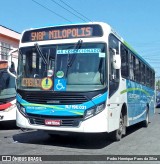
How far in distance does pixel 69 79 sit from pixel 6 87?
5.58 metres

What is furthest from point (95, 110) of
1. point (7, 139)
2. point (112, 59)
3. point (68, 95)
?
point (7, 139)

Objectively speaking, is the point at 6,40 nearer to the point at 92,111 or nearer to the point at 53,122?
the point at 53,122

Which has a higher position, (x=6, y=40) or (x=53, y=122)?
(x=6, y=40)

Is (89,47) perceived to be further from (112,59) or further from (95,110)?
(95,110)

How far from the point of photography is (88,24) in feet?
30.3

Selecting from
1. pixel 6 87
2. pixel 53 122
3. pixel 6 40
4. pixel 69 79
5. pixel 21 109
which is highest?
pixel 6 40

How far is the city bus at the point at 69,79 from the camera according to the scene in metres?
→ 8.62

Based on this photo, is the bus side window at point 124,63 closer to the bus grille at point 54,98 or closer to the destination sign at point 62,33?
the destination sign at point 62,33

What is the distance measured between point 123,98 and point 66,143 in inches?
87.6

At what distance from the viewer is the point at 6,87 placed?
13.7m

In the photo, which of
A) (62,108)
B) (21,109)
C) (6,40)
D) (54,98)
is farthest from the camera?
(6,40)

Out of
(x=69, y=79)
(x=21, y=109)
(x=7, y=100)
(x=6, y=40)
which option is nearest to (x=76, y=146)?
(x=21, y=109)

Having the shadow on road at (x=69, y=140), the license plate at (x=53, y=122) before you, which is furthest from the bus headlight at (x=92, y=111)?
the shadow on road at (x=69, y=140)

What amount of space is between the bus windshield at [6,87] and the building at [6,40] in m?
12.6
